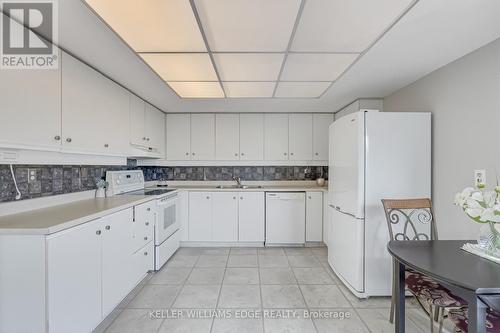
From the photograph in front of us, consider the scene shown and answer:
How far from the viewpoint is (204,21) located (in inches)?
57.4

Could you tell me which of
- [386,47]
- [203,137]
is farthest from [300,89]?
[203,137]

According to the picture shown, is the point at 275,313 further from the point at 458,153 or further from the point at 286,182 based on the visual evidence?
the point at 286,182

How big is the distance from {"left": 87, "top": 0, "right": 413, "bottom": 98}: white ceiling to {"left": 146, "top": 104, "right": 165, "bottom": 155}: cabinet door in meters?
1.20

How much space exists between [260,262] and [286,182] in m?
1.57

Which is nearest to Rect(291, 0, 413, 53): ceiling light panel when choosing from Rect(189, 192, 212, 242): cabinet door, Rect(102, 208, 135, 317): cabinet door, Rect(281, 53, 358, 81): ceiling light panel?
Rect(281, 53, 358, 81): ceiling light panel

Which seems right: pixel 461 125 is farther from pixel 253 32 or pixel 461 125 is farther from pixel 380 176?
pixel 253 32

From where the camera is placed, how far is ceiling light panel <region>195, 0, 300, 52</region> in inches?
51.6

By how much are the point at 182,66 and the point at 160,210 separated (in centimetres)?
169

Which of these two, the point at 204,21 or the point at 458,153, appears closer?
the point at 204,21

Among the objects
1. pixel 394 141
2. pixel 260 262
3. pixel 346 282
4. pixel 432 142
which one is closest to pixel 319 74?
pixel 394 141

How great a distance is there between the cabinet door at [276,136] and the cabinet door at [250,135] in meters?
0.10

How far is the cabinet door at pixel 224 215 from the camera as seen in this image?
3576 millimetres

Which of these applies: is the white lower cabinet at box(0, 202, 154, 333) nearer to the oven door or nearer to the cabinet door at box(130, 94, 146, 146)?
the oven door

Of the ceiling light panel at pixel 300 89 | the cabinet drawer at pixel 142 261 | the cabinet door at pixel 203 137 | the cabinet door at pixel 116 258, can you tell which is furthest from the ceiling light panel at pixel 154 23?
the cabinet door at pixel 203 137
